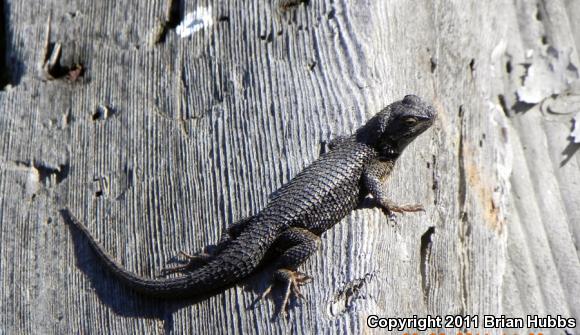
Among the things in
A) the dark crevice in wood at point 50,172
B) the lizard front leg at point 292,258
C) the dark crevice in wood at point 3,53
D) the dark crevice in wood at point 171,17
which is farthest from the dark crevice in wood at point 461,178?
the dark crevice in wood at point 3,53

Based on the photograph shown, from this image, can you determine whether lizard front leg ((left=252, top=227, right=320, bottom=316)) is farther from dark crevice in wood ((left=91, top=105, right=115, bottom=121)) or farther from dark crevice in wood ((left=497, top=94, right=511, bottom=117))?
dark crevice in wood ((left=497, top=94, right=511, bottom=117))

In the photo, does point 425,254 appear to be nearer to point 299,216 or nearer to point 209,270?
point 299,216

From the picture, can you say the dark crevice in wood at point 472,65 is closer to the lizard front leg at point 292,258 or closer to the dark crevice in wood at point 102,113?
the lizard front leg at point 292,258

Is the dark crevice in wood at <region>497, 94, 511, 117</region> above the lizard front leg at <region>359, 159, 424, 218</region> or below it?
above

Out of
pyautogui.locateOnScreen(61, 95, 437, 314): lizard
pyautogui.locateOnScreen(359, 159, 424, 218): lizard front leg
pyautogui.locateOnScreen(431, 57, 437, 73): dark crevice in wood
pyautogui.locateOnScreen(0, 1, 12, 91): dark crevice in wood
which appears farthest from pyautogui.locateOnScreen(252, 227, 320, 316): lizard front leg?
pyautogui.locateOnScreen(0, 1, 12, 91): dark crevice in wood

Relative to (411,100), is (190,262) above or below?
below

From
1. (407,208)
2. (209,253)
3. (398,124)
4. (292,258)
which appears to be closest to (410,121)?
(398,124)
